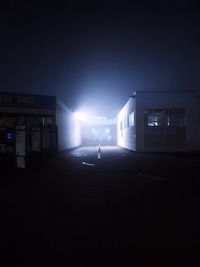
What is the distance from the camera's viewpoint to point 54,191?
6.89 m

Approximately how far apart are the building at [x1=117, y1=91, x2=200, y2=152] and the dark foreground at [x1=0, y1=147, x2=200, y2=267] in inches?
525

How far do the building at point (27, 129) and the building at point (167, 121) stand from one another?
7.55 metres

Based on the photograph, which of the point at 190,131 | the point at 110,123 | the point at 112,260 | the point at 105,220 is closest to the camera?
the point at 112,260

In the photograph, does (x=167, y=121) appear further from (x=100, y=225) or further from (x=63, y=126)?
(x=100, y=225)

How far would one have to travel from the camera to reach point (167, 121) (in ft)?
68.6

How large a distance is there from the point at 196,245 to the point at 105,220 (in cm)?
168

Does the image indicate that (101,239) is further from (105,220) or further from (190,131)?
(190,131)

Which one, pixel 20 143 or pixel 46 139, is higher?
pixel 46 139

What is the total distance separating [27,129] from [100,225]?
7.95m

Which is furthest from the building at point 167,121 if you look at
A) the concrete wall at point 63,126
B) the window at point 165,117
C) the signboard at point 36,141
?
the signboard at point 36,141

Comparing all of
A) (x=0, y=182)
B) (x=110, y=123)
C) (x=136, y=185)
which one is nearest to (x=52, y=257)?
(x=136, y=185)

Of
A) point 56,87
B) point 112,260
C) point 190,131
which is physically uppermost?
point 56,87

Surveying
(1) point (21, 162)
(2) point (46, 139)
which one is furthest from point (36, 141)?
(2) point (46, 139)

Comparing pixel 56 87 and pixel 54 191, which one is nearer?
pixel 54 191
